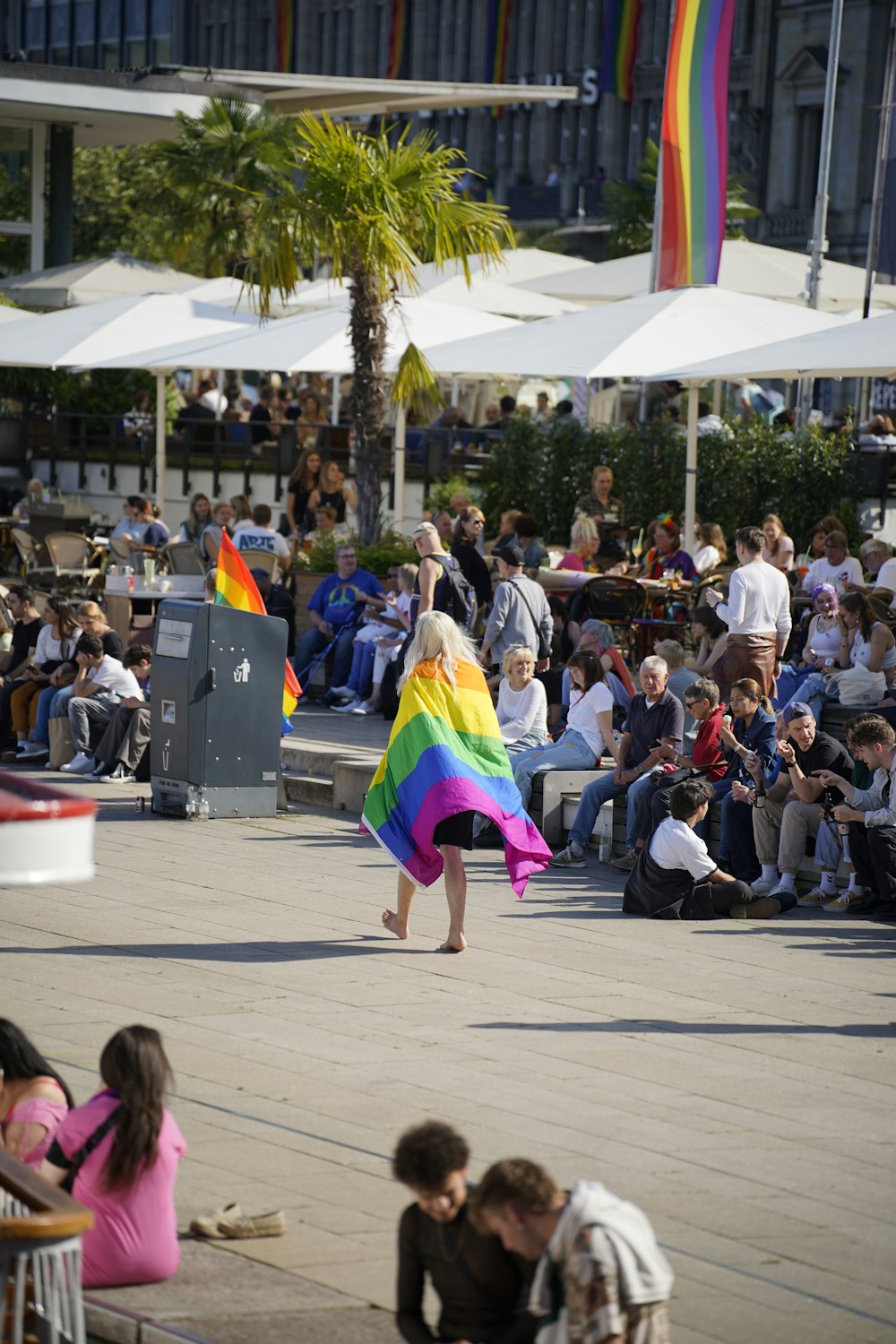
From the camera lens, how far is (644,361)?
17.8m

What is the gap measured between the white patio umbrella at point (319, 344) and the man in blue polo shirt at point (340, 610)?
2879 mm

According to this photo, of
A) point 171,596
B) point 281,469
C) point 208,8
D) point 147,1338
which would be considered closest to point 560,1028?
point 147,1338

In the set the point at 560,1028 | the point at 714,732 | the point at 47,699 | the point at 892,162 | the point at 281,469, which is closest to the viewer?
the point at 560,1028

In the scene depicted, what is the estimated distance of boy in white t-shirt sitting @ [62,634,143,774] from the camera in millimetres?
16359

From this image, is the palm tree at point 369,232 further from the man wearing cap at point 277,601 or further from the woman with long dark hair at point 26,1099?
the woman with long dark hair at point 26,1099

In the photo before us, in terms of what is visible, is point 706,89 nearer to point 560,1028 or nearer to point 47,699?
point 47,699

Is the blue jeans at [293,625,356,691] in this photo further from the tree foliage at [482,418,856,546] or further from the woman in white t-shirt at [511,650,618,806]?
the woman in white t-shirt at [511,650,618,806]

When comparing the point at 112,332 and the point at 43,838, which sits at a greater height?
the point at 112,332

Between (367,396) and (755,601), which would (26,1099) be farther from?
(367,396)

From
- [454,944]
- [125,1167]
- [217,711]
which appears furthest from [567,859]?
[125,1167]

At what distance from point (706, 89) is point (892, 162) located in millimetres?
2072

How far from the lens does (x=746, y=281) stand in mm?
27375

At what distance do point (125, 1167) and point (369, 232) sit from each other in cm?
1545

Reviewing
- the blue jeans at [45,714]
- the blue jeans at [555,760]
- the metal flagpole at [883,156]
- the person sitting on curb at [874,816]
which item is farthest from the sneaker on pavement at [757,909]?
the metal flagpole at [883,156]
